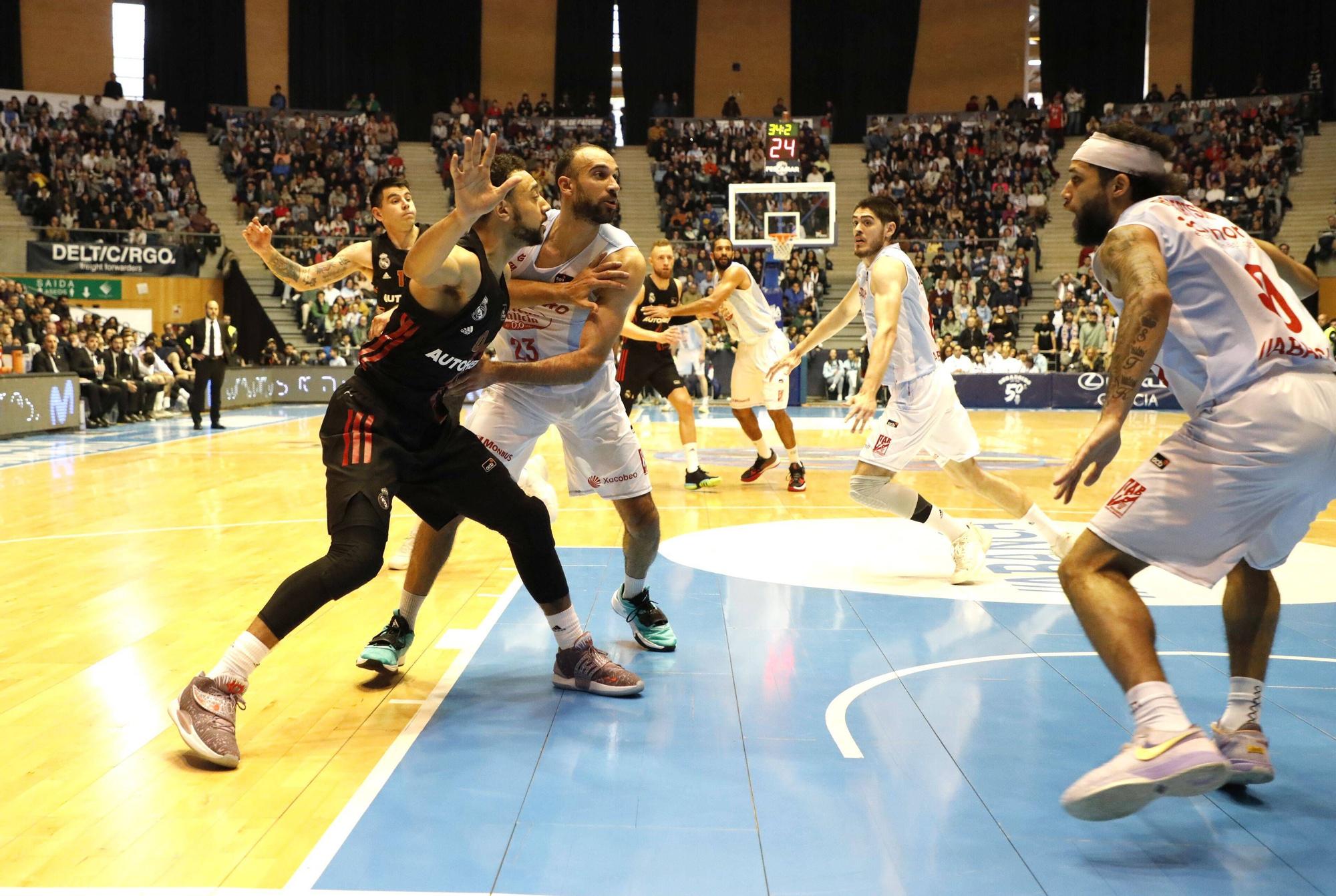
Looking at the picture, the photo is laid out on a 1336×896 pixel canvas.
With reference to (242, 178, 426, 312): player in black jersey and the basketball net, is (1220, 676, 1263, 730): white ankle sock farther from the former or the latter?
the basketball net

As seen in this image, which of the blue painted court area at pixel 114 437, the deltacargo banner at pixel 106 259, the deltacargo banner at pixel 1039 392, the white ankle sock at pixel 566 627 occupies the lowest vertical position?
the blue painted court area at pixel 114 437

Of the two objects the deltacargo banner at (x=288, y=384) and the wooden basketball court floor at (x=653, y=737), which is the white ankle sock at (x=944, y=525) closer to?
the wooden basketball court floor at (x=653, y=737)

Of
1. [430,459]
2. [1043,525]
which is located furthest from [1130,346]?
[1043,525]

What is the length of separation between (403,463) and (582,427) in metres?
1.02

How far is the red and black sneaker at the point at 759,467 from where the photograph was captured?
407 inches

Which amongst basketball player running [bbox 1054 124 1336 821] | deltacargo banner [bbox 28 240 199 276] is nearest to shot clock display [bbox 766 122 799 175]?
deltacargo banner [bbox 28 240 199 276]

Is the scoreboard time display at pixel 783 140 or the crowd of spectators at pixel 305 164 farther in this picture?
the crowd of spectators at pixel 305 164

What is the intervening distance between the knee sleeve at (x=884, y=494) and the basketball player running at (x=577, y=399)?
68.0 inches

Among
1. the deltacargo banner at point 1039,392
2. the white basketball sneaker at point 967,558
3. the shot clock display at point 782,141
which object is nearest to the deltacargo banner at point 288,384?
the shot clock display at point 782,141

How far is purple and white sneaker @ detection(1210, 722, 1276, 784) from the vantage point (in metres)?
3.11

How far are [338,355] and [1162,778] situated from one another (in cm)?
2398

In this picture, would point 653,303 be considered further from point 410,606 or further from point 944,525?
point 410,606

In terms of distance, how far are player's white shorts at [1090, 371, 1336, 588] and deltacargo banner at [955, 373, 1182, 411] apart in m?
19.9

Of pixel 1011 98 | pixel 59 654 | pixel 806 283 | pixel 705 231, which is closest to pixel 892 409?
pixel 59 654
